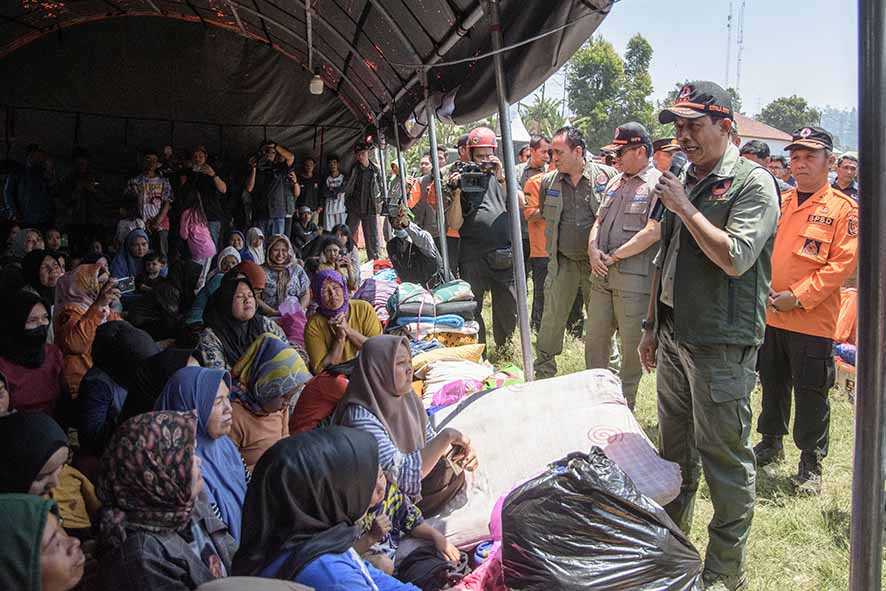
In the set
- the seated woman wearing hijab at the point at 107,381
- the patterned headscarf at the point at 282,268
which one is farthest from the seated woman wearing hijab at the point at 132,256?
the seated woman wearing hijab at the point at 107,381

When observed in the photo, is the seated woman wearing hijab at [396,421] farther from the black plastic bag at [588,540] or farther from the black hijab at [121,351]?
the black hijab at [121,351]

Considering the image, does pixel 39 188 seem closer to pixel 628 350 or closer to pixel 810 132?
pixel 628 350

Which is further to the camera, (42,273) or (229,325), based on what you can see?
(42,273)

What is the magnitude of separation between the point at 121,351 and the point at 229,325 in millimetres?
907

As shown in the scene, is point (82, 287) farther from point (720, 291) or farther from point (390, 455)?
point (720, 291)

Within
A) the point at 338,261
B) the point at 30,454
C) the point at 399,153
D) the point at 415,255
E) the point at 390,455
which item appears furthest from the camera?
Result: the point at 399,153

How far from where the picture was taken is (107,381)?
3.75 metres

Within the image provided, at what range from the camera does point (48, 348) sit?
4.14m

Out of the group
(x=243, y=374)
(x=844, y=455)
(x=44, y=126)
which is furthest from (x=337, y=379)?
(x=44, y=126)

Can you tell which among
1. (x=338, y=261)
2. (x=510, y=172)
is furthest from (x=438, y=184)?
(x=510, y=172)

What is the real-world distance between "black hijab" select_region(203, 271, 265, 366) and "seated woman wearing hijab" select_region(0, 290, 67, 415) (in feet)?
3.31

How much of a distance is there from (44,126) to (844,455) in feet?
35.6

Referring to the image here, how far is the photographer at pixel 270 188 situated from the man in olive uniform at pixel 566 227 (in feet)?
19.1

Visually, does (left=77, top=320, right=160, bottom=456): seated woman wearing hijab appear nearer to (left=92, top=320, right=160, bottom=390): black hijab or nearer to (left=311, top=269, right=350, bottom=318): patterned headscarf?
(left=92, top=320, right=160, bottom=390): black hijab
